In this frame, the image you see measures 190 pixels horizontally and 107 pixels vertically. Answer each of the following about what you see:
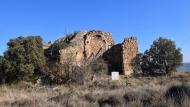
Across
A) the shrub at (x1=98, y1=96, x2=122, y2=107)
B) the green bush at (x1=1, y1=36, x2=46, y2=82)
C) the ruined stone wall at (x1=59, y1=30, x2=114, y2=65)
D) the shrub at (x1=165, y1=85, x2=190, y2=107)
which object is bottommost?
the shrub at (x1=98, y1=96, x2=122, y2=107)

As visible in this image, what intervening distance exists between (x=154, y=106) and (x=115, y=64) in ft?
115

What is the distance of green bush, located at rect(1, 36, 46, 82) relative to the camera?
39.0 m

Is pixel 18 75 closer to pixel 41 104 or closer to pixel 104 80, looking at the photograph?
pixel 104 80

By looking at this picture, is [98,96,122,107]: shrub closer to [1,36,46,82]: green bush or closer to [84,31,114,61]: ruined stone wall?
[1,36,46,82]: green bush

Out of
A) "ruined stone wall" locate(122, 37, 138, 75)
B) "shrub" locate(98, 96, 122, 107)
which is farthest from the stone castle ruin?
"shrub" locate(98, 96, 122, 107)

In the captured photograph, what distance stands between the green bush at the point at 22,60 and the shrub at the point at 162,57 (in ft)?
42.6

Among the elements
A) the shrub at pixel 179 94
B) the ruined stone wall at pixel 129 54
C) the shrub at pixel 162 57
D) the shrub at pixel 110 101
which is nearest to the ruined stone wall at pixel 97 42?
the ruined stone wall at pixel 129 54

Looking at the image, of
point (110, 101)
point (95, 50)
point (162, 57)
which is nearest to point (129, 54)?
point (162, 57)

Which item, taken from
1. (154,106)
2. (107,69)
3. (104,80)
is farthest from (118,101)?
(107,69)

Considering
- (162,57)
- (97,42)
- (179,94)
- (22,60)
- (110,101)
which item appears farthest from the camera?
(97,42)

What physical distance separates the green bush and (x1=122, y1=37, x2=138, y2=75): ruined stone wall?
11.0 m

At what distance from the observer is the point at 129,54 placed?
1903 inches

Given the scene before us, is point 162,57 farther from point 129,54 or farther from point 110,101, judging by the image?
point 110,101

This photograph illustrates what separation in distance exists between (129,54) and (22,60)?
14.7 meters
